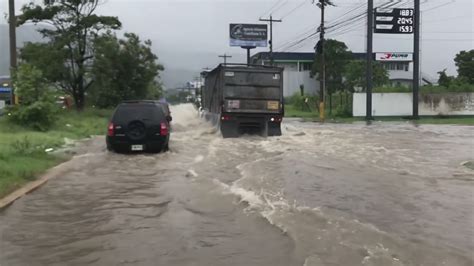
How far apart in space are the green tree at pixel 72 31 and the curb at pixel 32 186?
73.7ft

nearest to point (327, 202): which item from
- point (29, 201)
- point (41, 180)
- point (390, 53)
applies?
point (29, 201)

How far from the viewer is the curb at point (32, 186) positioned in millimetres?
10064

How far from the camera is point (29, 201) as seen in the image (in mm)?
10438

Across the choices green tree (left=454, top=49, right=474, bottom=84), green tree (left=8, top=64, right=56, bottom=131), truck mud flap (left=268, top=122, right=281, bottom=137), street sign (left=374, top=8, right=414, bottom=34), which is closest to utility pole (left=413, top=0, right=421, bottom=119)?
street sign (left=374, top=8, right=414, bottom=34)

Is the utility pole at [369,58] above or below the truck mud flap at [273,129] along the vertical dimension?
above

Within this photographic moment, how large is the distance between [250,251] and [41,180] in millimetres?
6608

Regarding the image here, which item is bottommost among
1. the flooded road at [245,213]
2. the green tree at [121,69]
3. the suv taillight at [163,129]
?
the flooded road at [245,213]

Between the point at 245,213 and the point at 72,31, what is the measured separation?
30.0m

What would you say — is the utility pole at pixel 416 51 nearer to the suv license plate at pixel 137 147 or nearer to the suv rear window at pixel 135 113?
the suv rear window at pixel 135 113

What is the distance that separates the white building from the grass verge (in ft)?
270

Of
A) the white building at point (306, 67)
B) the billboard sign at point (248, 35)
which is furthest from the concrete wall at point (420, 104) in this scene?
the white building at point (306, 67)

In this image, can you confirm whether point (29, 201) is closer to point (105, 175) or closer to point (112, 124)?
point (105, 175)

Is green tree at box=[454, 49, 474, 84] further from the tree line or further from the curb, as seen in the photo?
the curb

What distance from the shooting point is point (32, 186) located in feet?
38.3
